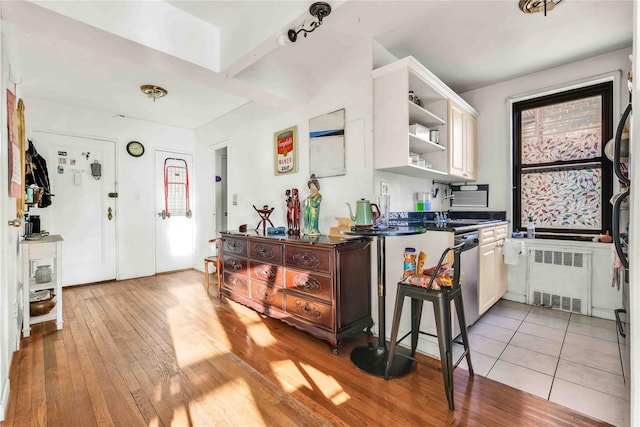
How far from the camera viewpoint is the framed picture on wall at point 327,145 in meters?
2.81

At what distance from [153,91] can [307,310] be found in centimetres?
315

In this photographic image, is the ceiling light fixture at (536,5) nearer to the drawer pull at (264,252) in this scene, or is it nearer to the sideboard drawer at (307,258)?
the sideboard drawer at (307,258)

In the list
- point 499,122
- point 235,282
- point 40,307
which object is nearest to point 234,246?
point 235,282

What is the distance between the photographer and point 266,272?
2715mm

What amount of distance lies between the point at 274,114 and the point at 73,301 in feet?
10.7

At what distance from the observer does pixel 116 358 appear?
7.06ft

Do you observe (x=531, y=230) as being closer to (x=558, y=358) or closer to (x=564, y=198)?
(x=564, y=198)

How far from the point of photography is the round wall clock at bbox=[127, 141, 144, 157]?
4.57 m

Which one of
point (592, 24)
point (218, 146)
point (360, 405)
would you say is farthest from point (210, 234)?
point (592, 24)

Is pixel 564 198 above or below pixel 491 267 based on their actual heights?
above

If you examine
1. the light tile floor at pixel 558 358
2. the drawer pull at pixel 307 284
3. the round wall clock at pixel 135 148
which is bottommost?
the light tile floor at pixel 558 358

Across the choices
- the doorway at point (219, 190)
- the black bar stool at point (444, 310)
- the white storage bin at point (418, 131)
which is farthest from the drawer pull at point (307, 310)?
the doorway at point (219, 190)

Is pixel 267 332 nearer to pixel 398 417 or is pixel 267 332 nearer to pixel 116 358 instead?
pixel 116 358

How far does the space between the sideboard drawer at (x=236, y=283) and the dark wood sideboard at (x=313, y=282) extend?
2.7 inches
